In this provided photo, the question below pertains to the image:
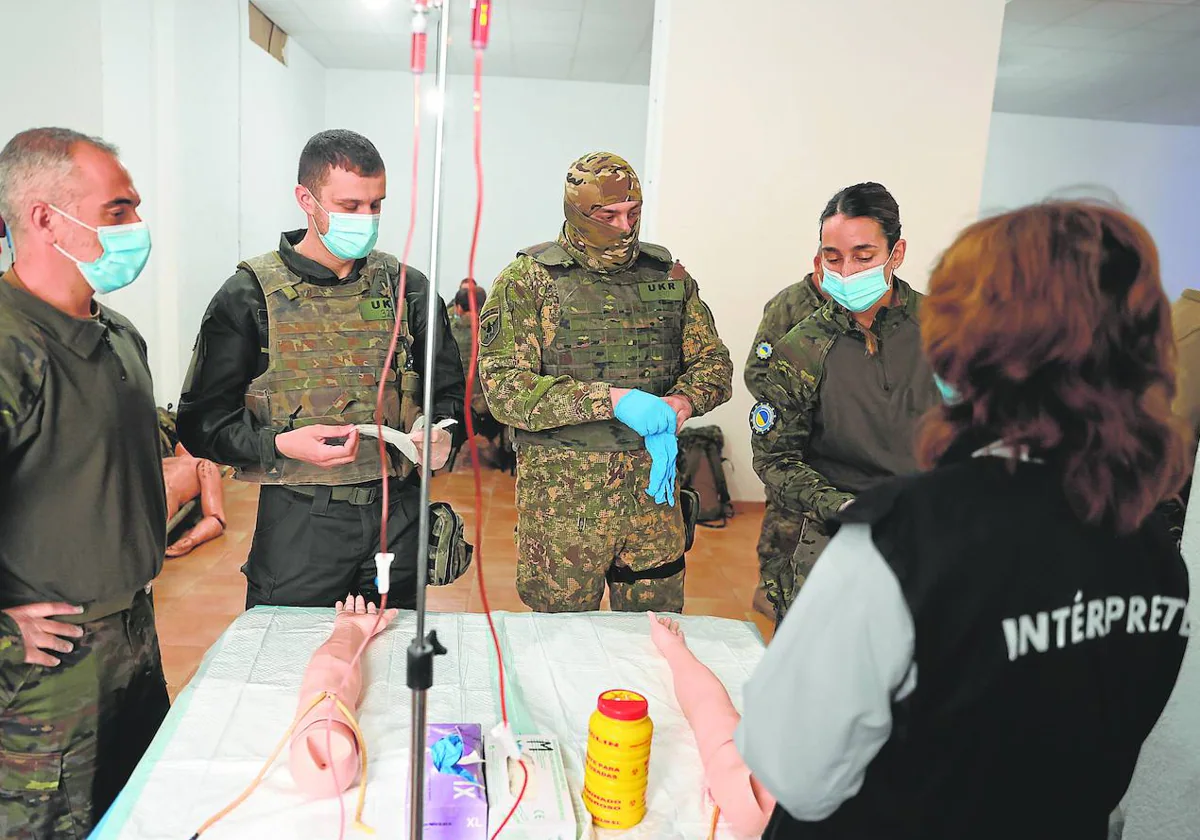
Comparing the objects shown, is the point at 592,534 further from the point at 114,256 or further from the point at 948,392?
the point at 948,392

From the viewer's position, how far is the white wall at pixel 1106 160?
806cm

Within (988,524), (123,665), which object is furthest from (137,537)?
(988,524)

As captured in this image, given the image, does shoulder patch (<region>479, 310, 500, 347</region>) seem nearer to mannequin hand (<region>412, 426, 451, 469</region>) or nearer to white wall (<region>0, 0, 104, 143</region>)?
mannequin hand (<region>412, 426, 451, 469</region>)

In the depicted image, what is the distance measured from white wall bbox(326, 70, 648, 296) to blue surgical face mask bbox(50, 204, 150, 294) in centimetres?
624

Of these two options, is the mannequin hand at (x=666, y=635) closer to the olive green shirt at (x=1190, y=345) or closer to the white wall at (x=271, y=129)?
the olive green shirt at (x=1190, y=345)

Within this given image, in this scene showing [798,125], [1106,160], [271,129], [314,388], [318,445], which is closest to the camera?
[318,445]

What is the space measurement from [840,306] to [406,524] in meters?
1.17

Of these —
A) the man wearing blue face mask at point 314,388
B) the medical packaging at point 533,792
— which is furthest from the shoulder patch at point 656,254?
the medical packaging at point 533,792

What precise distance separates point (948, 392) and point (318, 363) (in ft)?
4.58

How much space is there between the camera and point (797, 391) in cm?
207

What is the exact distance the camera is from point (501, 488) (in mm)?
5258

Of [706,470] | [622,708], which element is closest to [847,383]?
[622,708]

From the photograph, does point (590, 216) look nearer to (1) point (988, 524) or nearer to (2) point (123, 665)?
(2) point (123, 665)

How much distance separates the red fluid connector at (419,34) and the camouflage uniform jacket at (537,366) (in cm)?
124
